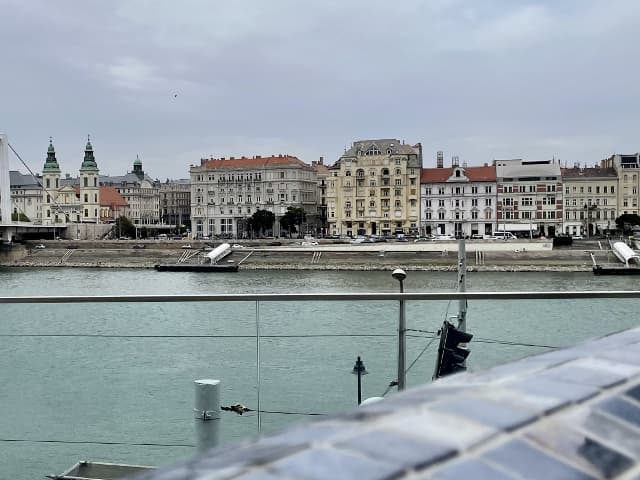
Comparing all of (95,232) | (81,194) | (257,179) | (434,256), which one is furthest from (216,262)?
(81,194)

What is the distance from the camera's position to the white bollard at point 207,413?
2232 mm

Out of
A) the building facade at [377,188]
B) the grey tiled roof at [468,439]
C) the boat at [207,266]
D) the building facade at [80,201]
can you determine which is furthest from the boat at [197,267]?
the building facade at [80,201]

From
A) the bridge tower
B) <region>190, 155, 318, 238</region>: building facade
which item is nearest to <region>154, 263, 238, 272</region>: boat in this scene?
the bridge tower

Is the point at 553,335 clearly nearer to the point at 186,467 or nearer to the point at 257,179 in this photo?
the point at 186,467

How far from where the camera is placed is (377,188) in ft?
206

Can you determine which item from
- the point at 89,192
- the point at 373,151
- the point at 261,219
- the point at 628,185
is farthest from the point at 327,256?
the point at 89,192

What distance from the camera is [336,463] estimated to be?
53 centimetres

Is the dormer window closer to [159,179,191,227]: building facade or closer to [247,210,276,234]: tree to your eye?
[247,210,276,234]: tree

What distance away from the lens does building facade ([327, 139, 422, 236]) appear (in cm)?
6194

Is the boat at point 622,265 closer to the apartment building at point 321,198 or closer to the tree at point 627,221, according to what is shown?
the tree at point 627,221

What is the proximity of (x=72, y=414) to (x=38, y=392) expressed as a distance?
128 mm

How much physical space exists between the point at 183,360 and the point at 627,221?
5896cm

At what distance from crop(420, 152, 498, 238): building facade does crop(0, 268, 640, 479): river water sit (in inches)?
2273

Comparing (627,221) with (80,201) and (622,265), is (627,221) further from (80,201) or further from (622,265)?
(80,201)
